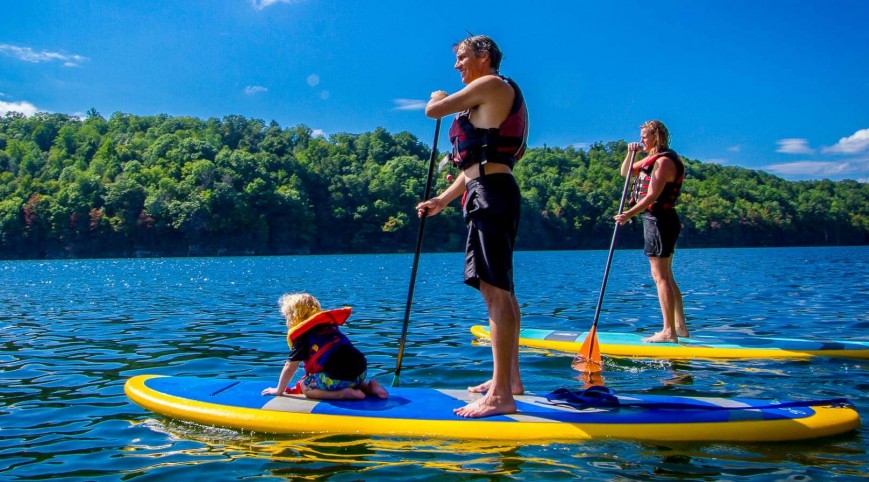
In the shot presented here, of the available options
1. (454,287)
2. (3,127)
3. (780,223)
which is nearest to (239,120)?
(3,127)

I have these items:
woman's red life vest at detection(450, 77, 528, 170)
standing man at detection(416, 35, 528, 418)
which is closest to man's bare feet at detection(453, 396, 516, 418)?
standing man at detection(416, 35, 528, 418)

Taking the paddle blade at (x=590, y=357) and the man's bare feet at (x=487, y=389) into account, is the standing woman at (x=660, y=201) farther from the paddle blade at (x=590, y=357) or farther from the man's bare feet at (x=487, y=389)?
the man's bare feet at (x=487, y=389)

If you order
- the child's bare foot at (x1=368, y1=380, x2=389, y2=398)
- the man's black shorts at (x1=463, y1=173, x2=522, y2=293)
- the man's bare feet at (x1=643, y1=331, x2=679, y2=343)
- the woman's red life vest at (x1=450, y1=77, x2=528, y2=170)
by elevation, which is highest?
the woman's red life vest at (x1=450, y1=77, x2=528, y2=170)

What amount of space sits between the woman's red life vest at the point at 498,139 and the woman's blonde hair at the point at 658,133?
3.86m

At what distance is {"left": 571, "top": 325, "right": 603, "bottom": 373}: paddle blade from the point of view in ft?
26.3

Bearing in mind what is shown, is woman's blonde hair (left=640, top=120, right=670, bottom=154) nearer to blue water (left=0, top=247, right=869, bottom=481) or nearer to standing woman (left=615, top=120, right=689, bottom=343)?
standing woman (left=615, top=120, right=689, bottom=343)

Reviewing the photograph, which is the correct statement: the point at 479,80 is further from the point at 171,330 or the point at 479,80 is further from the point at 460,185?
the point at 171,330

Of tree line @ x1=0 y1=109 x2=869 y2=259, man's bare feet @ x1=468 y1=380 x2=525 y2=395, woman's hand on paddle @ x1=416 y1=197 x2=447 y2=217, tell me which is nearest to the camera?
woman's hand on paddle @ x1=416 y1=197 x2=447 y2=217

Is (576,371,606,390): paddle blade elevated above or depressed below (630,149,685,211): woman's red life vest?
below

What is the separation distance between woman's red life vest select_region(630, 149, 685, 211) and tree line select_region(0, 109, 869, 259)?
8603 centimetres

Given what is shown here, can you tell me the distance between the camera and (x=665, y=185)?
8586mm

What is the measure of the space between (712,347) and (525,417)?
4361 mm

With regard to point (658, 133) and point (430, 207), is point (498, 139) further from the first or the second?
point (658, 133)

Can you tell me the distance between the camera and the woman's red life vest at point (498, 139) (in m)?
5.04
